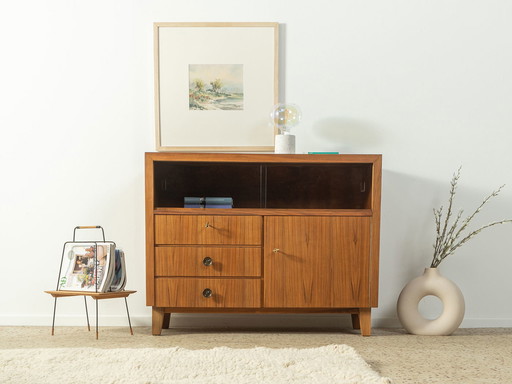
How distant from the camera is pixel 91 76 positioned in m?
2.81

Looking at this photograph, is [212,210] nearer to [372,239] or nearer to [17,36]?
[372,239]

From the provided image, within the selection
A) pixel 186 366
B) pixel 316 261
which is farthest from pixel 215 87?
pixel 186 366

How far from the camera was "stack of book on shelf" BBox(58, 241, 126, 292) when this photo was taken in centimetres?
251

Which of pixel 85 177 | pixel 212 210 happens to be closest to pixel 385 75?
pixel 212 210

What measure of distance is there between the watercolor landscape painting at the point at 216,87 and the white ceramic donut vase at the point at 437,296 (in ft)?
4.13

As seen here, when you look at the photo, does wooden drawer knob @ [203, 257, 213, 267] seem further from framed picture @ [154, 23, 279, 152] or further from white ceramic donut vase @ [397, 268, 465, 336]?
white ceramic donut vase @ [397, 268, 465, 336]

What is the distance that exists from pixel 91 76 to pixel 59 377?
162 cm

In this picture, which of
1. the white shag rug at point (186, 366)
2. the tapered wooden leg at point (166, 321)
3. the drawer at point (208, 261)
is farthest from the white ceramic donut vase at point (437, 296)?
the tapered wooden leg at point (166, 321)

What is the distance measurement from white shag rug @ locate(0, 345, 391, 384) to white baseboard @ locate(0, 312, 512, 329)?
69 centimetres

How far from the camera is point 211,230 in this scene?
97.4 inches

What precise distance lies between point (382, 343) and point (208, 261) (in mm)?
863

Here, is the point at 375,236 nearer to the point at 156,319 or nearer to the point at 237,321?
the point at 237,321

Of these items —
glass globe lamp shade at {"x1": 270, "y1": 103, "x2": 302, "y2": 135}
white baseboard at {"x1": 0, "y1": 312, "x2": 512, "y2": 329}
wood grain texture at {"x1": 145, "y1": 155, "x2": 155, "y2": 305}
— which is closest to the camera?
wood grain texture at {"x1": 145, "y1": 155, "x2": 155, "y2": 305}

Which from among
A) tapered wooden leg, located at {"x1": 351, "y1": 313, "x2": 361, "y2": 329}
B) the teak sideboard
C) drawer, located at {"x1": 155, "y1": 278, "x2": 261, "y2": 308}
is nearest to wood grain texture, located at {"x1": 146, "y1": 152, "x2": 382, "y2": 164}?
the teak sideboard
